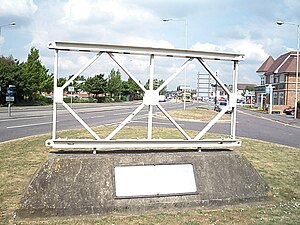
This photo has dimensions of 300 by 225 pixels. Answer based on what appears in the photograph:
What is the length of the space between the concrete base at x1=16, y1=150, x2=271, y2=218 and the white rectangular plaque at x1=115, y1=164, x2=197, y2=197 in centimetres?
8

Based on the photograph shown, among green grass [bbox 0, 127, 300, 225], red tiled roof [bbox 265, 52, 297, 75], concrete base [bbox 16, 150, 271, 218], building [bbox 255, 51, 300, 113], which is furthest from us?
red tiled roof [bbox 265, 52, 297, 75]

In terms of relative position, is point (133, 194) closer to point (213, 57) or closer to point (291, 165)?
point (213, 57)

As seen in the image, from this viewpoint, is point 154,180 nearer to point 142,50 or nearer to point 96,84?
point 142,50

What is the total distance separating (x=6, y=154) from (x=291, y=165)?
7.49 metres

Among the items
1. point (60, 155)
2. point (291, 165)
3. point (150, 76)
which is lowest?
point (291, 165)

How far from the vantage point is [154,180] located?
5.61m

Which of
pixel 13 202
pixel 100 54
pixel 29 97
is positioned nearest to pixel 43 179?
pixel 13 202

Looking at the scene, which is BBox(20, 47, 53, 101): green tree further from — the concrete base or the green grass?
the concrete base

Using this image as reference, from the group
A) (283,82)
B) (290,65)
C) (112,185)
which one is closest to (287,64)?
(290,65)

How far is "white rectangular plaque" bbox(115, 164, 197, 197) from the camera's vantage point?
17.9ft

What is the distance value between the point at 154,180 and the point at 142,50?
2.08m

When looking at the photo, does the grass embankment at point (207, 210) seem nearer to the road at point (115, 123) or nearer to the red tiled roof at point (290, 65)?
the road at point (115, 123)

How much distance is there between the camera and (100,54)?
19.4ft

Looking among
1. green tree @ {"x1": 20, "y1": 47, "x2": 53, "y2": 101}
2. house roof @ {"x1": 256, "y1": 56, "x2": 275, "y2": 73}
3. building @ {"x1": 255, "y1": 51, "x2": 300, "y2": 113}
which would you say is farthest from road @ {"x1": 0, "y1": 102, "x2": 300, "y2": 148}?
house roof @ {"x1": 256, "y1": 56, "x2": 275, "y2": 73}
